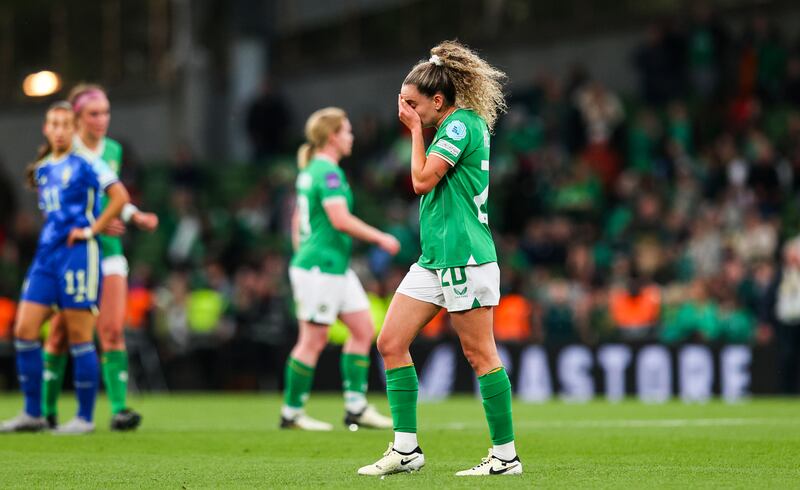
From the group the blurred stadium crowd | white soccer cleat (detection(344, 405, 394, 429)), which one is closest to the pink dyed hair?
white soccer cleat (detection(344, 405, 394, 429))

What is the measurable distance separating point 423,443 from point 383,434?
0.74 meters

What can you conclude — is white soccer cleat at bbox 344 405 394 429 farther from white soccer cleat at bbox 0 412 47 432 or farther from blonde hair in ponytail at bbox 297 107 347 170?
white soccer cleat at bbox 0 412 47 432

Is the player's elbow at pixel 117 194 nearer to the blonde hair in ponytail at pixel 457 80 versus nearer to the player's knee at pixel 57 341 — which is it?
the player's knee at pixel 57 341

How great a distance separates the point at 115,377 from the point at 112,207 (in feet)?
4.87

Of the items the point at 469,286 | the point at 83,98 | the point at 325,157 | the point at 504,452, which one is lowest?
the point at 504,452

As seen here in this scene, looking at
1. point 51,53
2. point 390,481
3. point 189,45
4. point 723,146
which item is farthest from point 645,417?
point 51,53

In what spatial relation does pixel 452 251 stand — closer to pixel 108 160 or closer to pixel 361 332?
pixel 361 332

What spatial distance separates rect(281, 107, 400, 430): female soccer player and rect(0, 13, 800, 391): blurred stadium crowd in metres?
8.49

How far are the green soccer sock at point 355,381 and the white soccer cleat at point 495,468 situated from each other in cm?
383

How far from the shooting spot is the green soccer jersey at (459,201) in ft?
25.8

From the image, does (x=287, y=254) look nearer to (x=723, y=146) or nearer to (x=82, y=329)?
(x=723, y=146)

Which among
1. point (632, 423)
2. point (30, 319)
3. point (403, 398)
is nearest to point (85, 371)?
point (30, 319)

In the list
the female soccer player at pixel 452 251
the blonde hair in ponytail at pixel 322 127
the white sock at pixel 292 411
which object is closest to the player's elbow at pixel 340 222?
the blonde hair in ponytail at pixel 322 127

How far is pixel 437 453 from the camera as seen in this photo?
31.3ft
